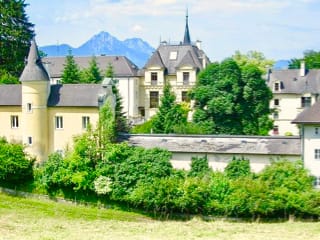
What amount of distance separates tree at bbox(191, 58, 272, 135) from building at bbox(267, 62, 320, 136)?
10.8 metres

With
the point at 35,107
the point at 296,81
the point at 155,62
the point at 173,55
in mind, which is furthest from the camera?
the point at 173,55

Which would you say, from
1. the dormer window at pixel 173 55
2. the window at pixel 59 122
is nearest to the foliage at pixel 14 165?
the window at pixel 59 122

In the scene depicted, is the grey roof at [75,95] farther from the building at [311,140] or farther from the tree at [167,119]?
the building at [311,140]

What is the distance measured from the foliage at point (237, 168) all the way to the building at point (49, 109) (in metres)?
8.95

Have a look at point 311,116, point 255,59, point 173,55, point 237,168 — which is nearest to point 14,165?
point 237,168

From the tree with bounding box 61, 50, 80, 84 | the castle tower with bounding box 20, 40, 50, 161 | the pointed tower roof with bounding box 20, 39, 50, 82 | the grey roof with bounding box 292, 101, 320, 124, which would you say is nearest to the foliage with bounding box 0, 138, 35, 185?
the castle tower with bounding box 20, 40, 50, 161

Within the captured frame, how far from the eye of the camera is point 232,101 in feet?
143

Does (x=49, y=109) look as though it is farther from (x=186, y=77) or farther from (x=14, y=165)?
(x=186, y=77)

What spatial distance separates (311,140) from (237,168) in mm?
4413

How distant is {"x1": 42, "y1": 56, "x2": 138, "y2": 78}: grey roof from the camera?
58.2 metres

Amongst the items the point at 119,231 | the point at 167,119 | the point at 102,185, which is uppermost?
the point at 167,119

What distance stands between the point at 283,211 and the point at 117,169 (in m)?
9.13

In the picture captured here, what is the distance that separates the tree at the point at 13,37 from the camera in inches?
2148

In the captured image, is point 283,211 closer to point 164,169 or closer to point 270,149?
point 270,149
